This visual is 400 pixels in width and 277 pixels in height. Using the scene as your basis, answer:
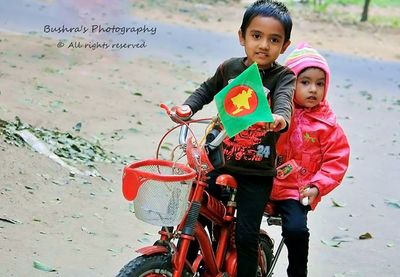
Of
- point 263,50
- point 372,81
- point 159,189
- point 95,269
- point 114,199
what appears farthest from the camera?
point 372,81

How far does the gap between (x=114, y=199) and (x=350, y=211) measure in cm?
206

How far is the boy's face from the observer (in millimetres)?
3357

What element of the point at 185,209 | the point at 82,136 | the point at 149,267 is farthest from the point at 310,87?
the point at 82,136

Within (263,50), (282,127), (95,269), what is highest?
(263,50)

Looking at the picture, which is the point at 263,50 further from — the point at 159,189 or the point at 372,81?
the point at 372,81

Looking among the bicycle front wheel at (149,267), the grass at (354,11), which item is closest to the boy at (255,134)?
the bicycle front wheel at (149,267)

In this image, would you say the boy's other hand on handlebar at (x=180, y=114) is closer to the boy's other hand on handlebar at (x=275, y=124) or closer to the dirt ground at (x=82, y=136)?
the boy's other hand on handlebar at (x=275, y=124)

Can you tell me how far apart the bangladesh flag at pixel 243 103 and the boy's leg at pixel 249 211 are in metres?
0.57

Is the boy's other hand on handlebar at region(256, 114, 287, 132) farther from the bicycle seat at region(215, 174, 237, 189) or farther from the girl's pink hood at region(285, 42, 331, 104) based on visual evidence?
the girl's pink hood at region(285, 42, 331, 104)

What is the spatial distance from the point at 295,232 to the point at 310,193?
0.21m

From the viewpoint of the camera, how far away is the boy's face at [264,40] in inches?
132

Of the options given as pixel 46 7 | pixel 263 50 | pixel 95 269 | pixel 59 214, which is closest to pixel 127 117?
pixel 59 214

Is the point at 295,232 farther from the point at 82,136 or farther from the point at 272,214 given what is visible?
the point at 82,136

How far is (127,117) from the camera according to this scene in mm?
9016
